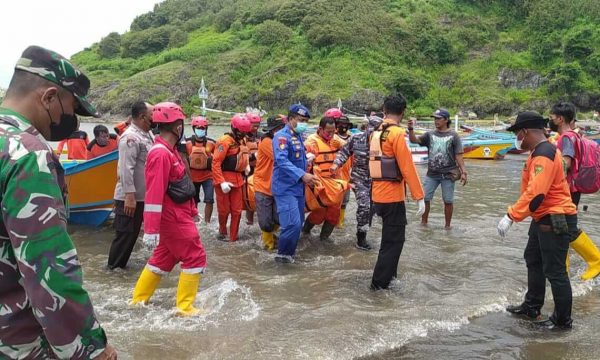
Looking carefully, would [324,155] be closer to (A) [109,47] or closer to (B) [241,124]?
(B) [241,124]

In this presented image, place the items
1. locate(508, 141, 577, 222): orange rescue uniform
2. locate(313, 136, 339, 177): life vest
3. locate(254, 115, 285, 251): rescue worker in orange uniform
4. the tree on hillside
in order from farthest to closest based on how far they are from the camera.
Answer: the tree on hillside < locate(313, 136, 339, 177): life vest < locate(254, 115, 285, 251): rescue worker in orange uniform < locate(508, 141, 577, 222): orange rescue uniform

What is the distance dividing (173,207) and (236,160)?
3103mm

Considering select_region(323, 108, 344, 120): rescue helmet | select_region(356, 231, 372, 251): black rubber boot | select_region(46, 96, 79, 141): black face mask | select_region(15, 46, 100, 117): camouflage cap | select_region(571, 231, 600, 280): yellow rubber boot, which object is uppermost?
select_region(15, 46, 100, 117): camouflage cap

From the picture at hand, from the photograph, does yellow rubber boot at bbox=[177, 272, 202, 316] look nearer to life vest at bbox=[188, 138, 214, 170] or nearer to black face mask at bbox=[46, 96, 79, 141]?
Answer: black face mask at bbox=[46, 96, 79, 141]

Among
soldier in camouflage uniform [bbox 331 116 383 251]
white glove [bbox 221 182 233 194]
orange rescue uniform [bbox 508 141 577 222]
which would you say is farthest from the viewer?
soldier in camouflage uniform [bbox 331 116 383 251]

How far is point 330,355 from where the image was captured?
3.88m

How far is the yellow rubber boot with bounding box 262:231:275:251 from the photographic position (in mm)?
7203

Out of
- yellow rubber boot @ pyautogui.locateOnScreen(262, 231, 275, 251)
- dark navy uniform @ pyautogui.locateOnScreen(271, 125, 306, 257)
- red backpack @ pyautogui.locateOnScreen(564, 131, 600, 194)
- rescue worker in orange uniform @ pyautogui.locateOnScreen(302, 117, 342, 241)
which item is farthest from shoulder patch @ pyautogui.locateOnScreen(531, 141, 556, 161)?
yellow rubber boot @ pyautogui.locateOnScreen(262, 231, 275, 251)

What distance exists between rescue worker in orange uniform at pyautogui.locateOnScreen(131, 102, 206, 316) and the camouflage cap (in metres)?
2.39

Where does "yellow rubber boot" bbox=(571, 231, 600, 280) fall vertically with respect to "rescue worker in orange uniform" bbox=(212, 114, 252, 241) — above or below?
below

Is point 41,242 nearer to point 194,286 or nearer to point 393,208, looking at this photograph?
point 194,286

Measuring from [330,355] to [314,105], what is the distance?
166 feet

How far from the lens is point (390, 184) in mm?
5273

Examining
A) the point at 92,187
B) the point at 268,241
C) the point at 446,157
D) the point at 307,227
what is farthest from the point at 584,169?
the point at 92,187
